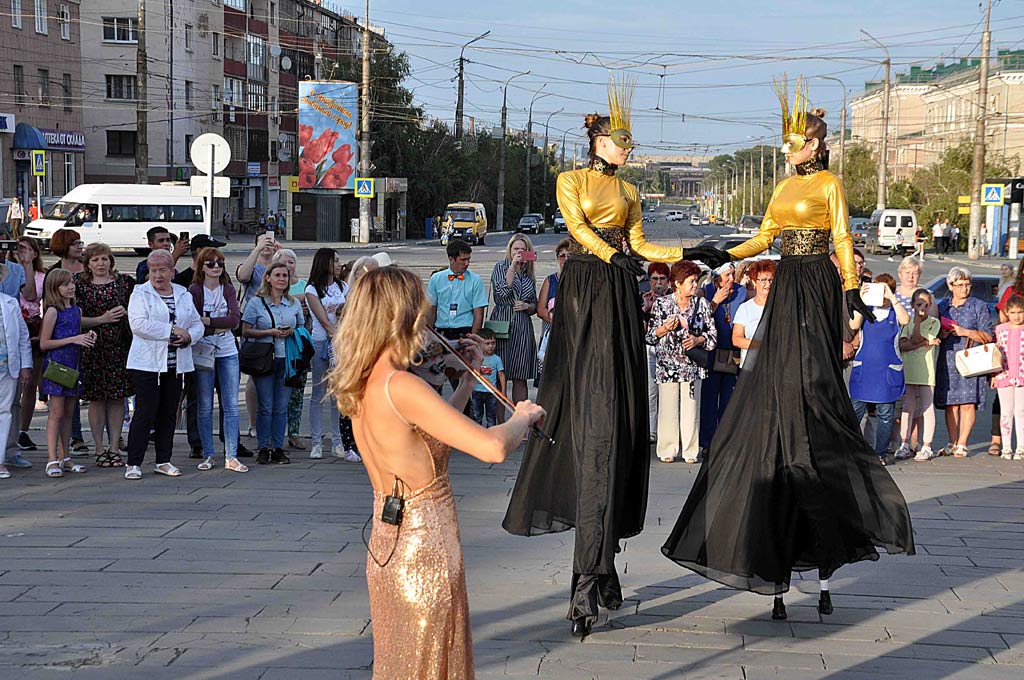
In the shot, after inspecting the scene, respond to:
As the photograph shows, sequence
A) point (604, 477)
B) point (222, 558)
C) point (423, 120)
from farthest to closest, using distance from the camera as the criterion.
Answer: point (423, 120) < point (222, 558) < point (604, 477)

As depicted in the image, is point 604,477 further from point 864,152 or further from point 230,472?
point 864,152

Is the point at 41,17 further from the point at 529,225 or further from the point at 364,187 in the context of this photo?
the point at 529,225

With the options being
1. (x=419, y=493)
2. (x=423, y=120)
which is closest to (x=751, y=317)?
(x=419, y=493)

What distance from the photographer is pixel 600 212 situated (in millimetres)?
5859

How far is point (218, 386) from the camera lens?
9.93m

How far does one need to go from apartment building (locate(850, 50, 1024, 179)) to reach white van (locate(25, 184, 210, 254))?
45.8 meters

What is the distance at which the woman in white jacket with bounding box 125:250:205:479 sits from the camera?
910 cm

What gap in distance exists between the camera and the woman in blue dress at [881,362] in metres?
10.4

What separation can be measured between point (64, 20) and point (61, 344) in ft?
156

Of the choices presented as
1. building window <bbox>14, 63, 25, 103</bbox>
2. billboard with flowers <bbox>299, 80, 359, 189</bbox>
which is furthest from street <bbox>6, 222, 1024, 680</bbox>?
billboard with flowers <bbox>299, 80, 359, 189</bbox>

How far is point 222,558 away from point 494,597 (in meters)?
1.72

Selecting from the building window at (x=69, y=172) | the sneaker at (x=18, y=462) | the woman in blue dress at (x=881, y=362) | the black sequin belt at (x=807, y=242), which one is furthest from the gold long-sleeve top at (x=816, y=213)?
the building window at (x=69, y=172)

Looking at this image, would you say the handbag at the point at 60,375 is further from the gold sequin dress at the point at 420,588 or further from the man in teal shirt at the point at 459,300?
the gold sequin dress at the point at 420,588

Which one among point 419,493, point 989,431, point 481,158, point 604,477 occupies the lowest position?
point 989,431
